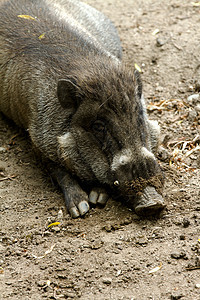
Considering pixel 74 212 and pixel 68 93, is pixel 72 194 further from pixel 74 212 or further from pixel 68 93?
pixel 68 93

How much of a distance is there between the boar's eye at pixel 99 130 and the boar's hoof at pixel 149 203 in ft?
2.45

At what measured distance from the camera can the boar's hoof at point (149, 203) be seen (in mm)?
4762

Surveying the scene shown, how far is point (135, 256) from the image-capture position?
4.39 meters

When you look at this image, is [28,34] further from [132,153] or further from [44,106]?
[132,153]

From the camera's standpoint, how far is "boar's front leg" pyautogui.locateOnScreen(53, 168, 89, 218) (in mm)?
5141

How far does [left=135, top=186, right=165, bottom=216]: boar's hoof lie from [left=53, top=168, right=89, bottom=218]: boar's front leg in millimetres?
639

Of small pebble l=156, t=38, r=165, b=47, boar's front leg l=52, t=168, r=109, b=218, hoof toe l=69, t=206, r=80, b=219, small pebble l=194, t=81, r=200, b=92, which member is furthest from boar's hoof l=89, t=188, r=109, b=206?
small pebble l=156, t=38, r=165, b=47

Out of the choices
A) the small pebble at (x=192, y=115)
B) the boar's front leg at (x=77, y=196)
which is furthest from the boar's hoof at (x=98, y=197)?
the small pebble at (x=192, y=115)

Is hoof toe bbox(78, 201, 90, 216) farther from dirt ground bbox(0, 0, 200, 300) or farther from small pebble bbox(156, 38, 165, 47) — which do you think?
small pebble bbox(156, 38, 165, 47)

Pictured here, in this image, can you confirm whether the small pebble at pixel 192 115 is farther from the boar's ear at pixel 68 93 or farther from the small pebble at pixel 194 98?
the boar's ear at pixel 68 93

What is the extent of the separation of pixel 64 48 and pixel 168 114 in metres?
Result: 1.95

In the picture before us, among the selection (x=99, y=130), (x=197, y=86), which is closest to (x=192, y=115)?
(x=197, y=86)

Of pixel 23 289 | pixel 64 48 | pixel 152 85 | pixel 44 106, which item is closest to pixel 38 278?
pixel 23 289

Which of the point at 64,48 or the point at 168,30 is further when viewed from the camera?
the point at 168,30
